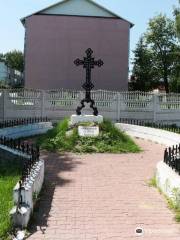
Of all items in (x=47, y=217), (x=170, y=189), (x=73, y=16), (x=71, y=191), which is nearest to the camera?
(x=47, y=217)

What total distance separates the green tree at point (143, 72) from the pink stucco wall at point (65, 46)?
1113 cm

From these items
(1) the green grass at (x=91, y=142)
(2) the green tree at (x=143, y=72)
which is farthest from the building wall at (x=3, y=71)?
(1) the green grass at (x=91, y=142)

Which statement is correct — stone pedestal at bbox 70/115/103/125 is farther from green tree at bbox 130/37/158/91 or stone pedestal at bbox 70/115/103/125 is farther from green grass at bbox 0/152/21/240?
green tree at bbox 130/37/158/91

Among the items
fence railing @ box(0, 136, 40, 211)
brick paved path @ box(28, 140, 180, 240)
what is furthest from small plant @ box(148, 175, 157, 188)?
fence railing @ box(0, 136, 40, 211)

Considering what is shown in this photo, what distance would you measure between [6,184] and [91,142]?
20.5ft

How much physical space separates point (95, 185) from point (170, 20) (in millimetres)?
38151

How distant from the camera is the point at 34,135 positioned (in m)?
17.6

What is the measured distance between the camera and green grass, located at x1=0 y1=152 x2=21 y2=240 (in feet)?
21.3

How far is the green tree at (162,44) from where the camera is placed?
44438mm

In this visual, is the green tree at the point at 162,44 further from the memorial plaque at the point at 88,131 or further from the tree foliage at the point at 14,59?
the tree foliage at the point at 14,59

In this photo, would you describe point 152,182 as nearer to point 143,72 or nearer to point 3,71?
point 143,72

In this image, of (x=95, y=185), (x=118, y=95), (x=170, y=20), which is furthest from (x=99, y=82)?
(x=95, y=185)

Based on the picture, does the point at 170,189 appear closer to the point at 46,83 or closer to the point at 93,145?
the point at 93,145

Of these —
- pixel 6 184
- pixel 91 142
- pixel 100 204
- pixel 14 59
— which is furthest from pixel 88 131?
pixel 14 59
